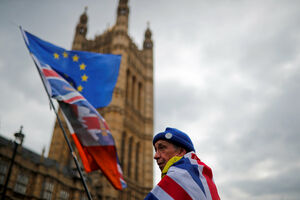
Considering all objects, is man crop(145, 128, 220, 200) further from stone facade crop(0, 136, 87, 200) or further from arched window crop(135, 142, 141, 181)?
arched window crop(135, 142, 141, 181)

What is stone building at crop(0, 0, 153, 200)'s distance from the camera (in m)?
17.8

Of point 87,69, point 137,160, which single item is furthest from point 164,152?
point 137,160

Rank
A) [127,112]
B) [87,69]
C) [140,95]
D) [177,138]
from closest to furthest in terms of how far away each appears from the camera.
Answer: [177,138] → [87,69] → [127,112] → [140,95]

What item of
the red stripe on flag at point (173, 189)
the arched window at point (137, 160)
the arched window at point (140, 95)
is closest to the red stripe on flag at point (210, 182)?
the red stripe on flag at point (173, 189)

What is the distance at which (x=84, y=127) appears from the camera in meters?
5.83

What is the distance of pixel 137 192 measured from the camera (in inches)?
1053

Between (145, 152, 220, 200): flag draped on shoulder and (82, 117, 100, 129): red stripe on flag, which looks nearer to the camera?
(145, 152, 220, 200): flag draped on shoulder

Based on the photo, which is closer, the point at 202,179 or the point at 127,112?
the point at 202,179

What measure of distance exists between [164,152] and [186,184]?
19.6 inches

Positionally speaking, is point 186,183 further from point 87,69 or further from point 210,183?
point 87,69

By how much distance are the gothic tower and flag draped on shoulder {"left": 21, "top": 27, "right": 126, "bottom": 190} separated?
16365mm

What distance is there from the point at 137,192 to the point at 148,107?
39.4ft

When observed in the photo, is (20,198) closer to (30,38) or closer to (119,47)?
(30,38)

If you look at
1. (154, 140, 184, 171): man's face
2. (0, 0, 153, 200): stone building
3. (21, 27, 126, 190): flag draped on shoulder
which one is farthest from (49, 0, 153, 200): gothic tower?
(154, 140, 184, 171): man's face
